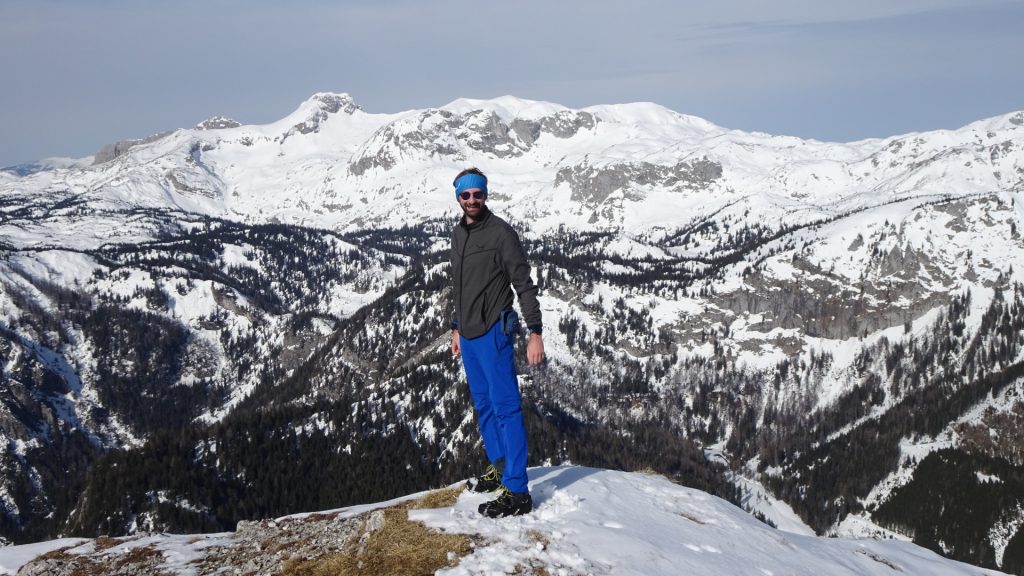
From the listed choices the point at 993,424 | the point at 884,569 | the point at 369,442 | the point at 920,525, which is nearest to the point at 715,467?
the point at 920,525

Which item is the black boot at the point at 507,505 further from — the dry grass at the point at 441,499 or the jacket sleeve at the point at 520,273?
the jacket sleeve at the point at 520,273

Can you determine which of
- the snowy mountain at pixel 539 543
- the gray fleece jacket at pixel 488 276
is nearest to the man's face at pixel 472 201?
the gray fleece jacket at pixel 488 276

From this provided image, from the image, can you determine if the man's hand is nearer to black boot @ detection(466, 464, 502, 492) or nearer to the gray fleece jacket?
the gray fleece jacket

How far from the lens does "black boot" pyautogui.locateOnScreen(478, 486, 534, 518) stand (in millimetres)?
14008

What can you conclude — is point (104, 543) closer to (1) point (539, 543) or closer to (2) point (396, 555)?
(2) point (396, 555)

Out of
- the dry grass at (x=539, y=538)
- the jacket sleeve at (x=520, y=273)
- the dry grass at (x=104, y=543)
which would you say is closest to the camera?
the dry grass at (x=539, y=538)

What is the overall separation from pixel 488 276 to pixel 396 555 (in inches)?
215

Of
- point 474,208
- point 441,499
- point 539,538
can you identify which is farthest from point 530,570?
point 474,208

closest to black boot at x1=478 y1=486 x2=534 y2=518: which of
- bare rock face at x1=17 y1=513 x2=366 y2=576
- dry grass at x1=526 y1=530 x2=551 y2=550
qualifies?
dry grass at x1=526 y1=530 x2=551 y2=550

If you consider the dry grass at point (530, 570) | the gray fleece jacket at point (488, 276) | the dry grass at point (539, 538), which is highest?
the gray fleece jacket at point (488, 276)

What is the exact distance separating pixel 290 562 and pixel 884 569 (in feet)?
51.3

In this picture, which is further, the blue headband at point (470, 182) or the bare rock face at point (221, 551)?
the bare rock face at point (221, 551)

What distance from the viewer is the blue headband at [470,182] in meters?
13.7

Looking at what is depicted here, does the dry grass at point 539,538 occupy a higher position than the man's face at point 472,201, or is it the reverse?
the man's face at point 472,201
